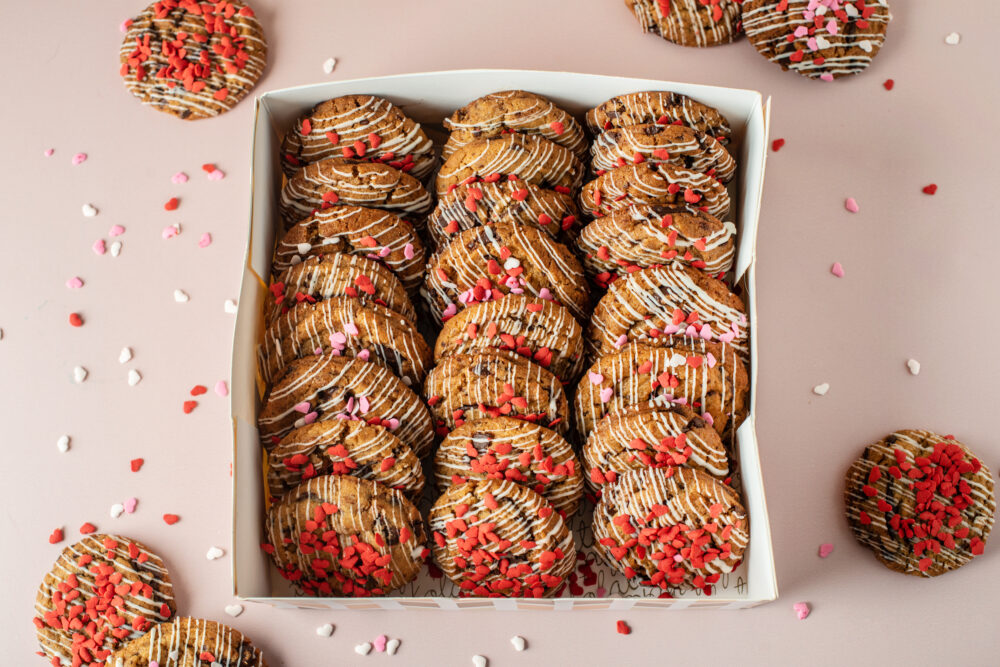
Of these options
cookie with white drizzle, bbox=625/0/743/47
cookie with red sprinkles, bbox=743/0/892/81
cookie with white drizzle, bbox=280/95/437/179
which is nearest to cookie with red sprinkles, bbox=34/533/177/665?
cookie with white drizzle, bbox=280/95/437/179

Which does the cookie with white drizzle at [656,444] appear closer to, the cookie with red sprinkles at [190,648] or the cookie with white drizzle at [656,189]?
the cookie with white drizzle at [656,189]

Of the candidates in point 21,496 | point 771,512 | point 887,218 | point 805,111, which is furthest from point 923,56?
point 21,496

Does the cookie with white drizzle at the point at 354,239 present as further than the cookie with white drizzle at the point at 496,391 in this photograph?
Yes

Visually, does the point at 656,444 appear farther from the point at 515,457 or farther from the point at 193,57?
the point at 193,57

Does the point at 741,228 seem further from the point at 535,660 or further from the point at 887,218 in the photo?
the point at 535,660

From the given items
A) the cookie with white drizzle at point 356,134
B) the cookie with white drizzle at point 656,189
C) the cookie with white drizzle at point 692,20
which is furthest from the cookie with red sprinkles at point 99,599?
the cookie with white drizzle at point 692,20

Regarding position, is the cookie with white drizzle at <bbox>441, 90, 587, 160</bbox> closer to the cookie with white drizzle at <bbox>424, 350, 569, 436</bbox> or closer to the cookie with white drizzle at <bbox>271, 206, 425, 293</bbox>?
the cookie with white drizzle at <bbox>271, 206, 425, 293</bbox>
